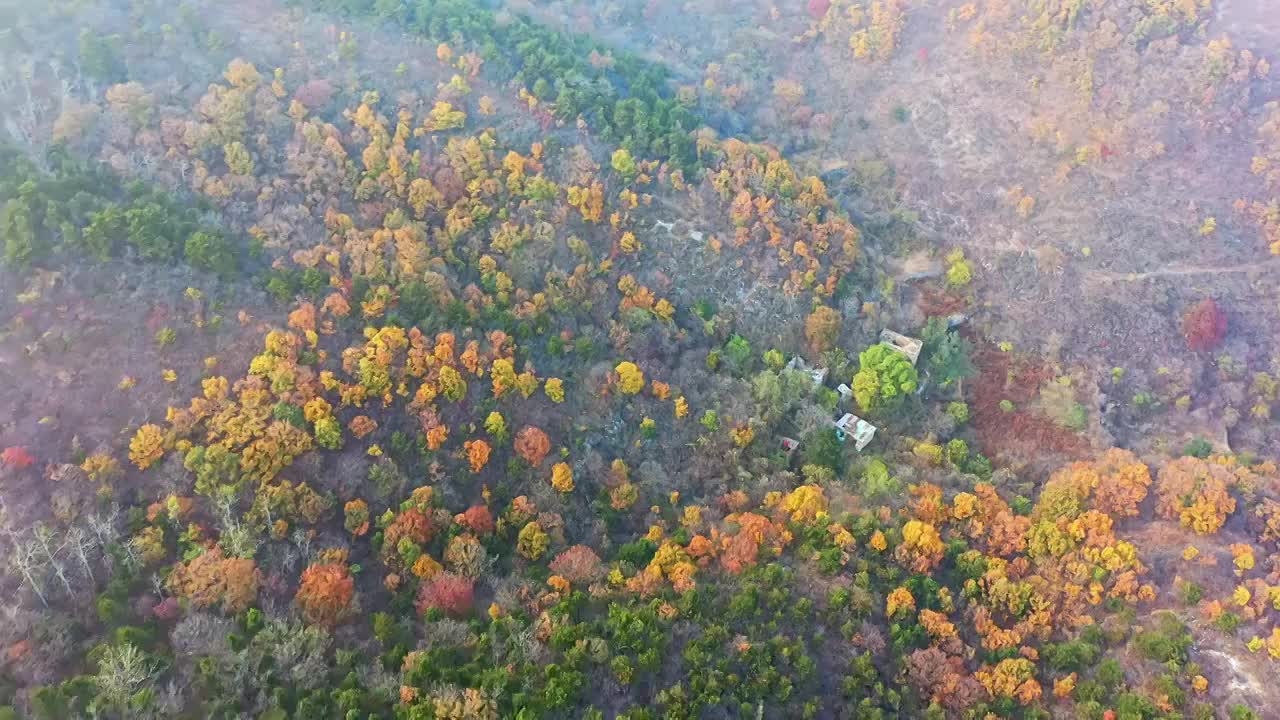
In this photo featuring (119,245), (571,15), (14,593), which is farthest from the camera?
(571,15)

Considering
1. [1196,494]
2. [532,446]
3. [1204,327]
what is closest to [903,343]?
[1196,494]

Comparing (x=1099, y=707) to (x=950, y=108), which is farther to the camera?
(x=950, y=108)

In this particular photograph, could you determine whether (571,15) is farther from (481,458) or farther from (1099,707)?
(1099,707)

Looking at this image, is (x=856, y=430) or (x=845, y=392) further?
(x=845, y=392)

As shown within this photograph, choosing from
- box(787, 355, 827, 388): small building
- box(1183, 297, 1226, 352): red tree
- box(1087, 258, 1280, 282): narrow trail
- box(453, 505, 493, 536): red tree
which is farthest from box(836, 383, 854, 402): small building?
box(1183, 297, 1226, 352): red tree

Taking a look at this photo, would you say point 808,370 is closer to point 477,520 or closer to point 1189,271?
point 477,520

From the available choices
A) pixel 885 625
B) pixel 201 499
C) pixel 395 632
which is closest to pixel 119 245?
pixel 201 499
